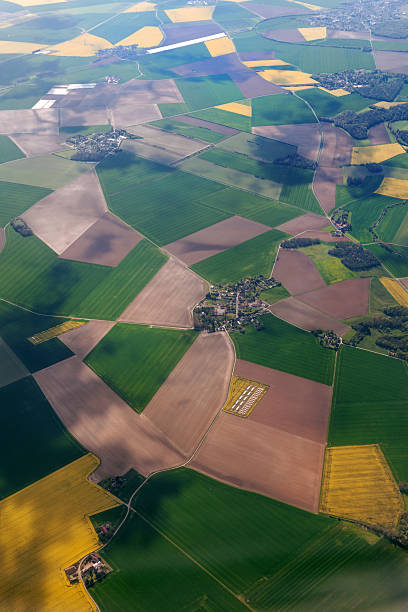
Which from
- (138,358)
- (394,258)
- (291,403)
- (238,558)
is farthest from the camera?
(394,258)

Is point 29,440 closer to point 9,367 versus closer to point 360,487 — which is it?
point 9,367

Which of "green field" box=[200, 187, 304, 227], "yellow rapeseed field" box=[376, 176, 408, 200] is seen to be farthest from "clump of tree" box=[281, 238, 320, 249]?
"yellow rapeseed field" box=[376, 176, 408, 200]

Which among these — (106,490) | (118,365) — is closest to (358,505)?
(106,490)

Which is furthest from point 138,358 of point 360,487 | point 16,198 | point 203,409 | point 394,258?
point 16,198

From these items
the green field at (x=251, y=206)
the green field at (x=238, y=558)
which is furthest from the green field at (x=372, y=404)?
the green field at (x=251, y=206)

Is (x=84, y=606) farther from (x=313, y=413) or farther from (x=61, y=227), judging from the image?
(x=61, y=227)

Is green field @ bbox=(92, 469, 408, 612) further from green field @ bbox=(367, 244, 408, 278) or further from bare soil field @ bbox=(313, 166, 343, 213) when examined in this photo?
bare soil field @ bbox=(313, 166, 343, 213)
